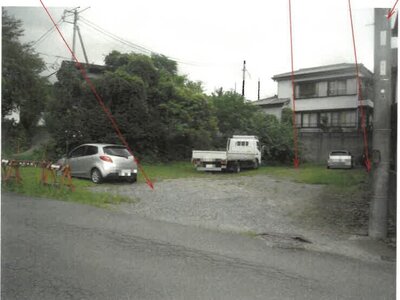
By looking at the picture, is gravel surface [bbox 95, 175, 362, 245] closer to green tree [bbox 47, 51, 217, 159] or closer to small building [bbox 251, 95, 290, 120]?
green tree [bbox 47, 51, 217, 159]

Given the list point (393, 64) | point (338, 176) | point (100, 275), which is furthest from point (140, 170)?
point (393, 64)

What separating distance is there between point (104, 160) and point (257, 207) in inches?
47.0

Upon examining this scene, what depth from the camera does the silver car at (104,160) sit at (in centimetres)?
248

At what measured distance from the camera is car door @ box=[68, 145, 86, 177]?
2.48m

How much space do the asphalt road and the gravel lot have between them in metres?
0.09

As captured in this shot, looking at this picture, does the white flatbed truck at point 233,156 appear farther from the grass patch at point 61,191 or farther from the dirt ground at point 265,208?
the grass patch at point 61,191

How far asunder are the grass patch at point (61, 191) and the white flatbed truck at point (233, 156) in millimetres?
640

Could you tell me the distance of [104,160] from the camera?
8.15ft

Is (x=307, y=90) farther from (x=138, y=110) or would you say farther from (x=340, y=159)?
(x=138, y=110)

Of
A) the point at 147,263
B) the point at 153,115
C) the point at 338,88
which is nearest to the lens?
the point at 147,263

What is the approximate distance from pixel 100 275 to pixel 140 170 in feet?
2.54

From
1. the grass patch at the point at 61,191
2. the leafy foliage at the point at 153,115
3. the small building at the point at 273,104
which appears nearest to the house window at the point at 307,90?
the small building at the point at 273,104

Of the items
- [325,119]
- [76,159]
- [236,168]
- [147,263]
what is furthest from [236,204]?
[76,159]

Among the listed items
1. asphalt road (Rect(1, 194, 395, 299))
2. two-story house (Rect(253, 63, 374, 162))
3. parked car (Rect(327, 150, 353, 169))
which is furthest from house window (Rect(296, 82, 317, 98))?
Answer: asphalt road (Rect(1, 194, 395, 299))
